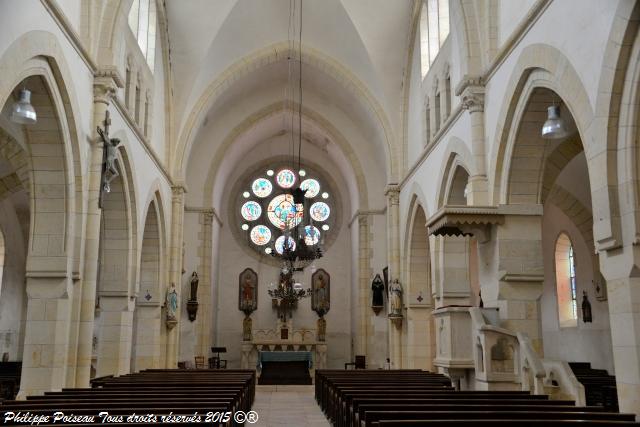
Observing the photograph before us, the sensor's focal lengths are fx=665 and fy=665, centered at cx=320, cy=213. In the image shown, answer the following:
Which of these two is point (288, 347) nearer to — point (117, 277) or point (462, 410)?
point (117, 277)

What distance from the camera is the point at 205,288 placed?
24672mm

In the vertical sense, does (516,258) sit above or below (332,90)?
below

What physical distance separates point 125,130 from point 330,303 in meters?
15.8

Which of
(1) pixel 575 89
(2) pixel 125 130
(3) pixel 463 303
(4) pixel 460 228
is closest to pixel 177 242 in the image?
A: (2) pixel 125 130

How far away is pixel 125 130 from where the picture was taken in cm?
1536

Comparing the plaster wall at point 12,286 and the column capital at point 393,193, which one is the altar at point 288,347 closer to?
the column capital at point 393,193

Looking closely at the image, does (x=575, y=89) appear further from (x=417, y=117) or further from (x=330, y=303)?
(x=330, y=303)

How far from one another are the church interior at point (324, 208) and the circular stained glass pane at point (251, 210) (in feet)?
0.48

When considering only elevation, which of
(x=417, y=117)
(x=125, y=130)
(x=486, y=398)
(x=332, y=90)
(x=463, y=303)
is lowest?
(x=486, y=398)

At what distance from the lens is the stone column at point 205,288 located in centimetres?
2416

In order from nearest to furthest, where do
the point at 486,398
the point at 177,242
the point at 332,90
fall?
the point at 486,398
the point at 177,242
the point at 332,90

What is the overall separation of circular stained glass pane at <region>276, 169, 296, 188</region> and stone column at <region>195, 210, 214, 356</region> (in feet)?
20.2

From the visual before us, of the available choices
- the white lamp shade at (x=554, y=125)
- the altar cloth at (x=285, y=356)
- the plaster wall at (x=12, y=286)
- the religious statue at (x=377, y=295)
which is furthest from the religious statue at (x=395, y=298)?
the plaster wall at (x=12, y=286)

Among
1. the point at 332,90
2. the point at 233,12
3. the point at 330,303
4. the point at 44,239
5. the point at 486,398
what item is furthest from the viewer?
the point at 330,303
